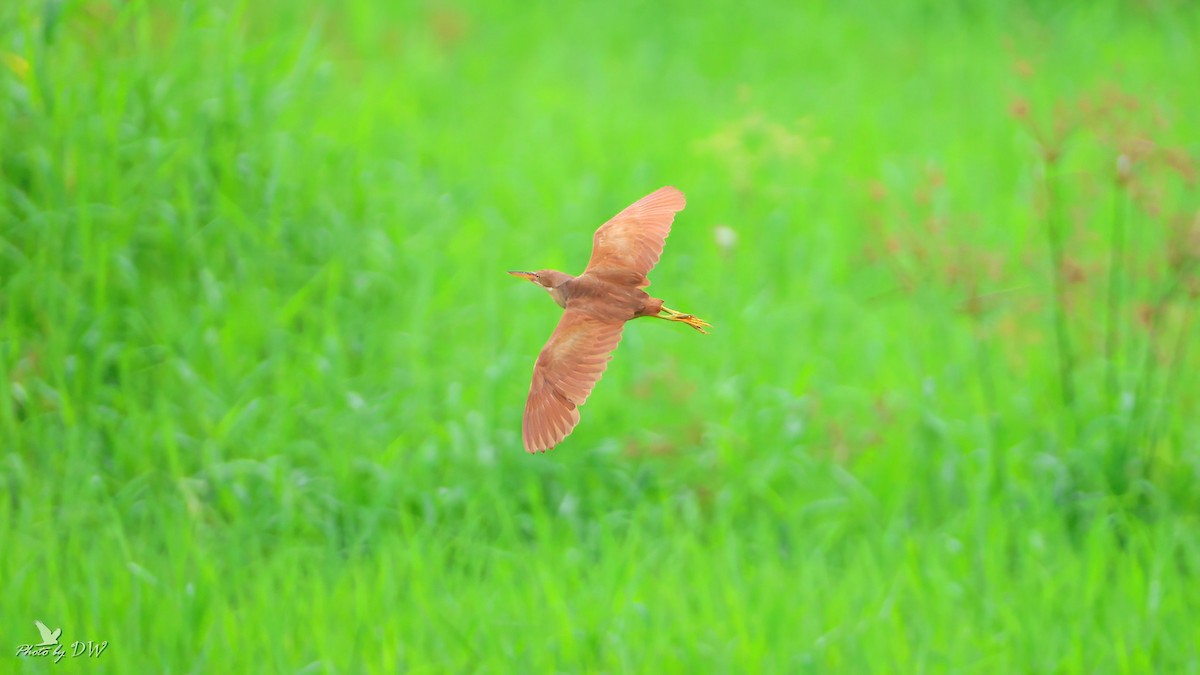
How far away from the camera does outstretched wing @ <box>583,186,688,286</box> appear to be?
1.85 m

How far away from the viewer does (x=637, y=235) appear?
1.91 m

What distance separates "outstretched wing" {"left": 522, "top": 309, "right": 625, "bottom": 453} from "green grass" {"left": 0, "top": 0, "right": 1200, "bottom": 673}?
6.15ft

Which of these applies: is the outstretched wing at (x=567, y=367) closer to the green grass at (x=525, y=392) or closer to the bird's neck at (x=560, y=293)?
the bird's neck at (x=560, y=293)

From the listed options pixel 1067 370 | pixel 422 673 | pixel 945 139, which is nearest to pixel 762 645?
pixel 422 673

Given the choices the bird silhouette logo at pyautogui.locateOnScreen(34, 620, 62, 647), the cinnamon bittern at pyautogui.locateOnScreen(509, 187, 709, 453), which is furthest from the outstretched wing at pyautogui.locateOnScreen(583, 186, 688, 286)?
the bird silhouette logo at pyautogui.locateOnScreen(34, 620, 62, 647)

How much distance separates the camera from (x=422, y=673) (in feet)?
11.0

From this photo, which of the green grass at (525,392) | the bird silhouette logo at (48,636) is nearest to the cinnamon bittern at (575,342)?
the green grass at (525,392)

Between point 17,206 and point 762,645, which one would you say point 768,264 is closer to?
point 762,645

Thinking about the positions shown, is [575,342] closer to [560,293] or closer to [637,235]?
[560,293]

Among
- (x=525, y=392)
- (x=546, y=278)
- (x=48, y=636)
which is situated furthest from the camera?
(x=525, y=392)

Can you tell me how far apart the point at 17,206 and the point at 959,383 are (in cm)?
352

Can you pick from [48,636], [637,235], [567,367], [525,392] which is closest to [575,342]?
[567,367]

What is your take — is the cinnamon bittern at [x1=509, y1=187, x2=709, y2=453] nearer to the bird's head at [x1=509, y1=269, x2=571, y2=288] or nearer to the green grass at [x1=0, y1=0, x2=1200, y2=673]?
the bird's head at [x1=509, y1=269, x2=571, y2=288]

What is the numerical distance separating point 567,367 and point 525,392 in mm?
2785
